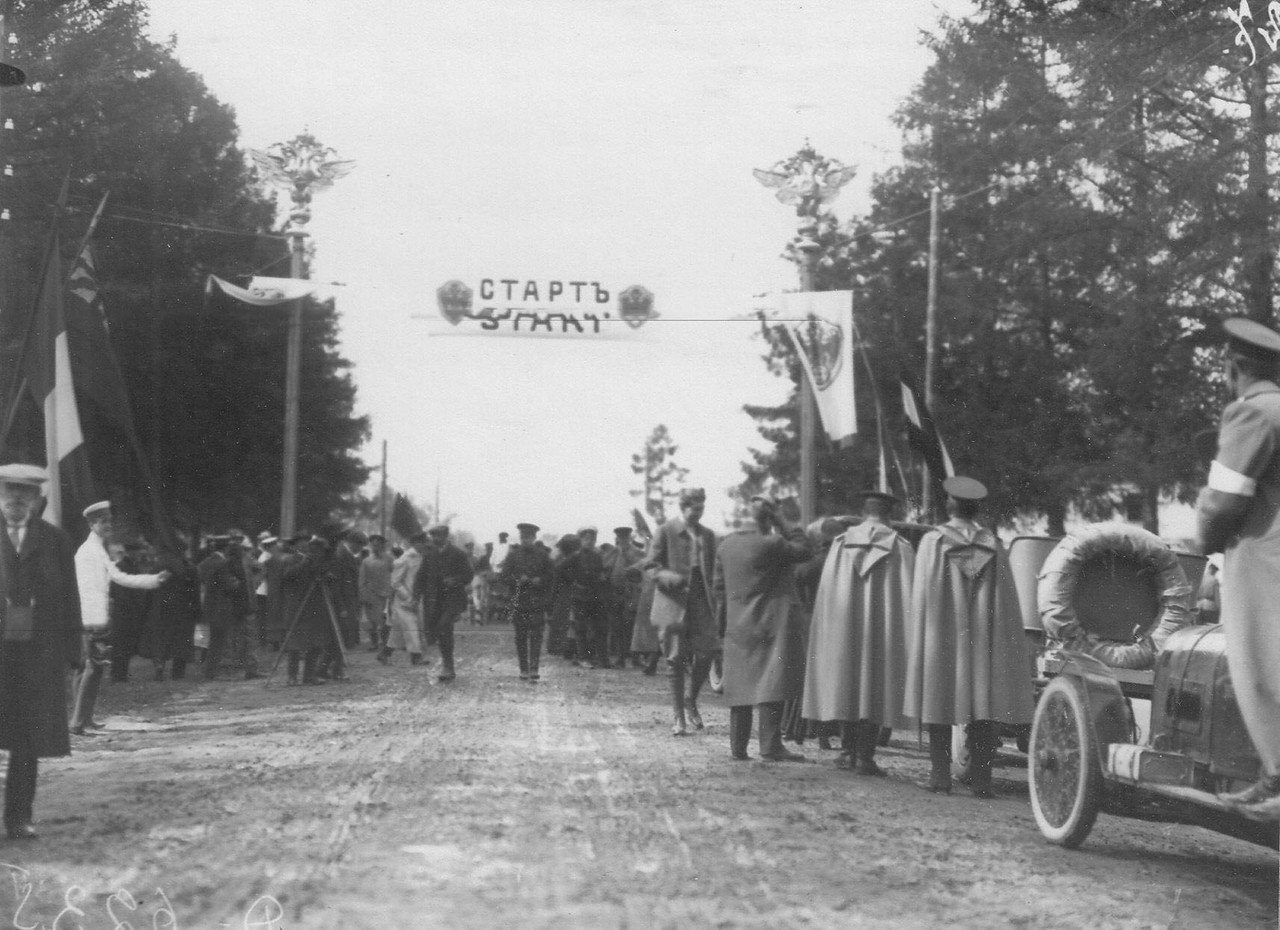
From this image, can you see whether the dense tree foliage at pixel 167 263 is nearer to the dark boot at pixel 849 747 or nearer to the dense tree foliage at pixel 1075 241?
the dark boot at pixel 849 747

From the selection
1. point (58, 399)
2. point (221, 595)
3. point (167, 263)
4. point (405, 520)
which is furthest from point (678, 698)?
point (167, 263)

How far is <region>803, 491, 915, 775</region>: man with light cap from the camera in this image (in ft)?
37.1

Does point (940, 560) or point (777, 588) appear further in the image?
point (777, 588)

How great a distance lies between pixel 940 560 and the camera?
10.5 m

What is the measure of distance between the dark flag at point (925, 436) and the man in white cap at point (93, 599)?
280 inches

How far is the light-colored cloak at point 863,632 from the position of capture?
37.1 ft

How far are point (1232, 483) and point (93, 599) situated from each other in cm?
936

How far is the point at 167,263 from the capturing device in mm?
31578

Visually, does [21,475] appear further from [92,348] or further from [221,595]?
[221,595]

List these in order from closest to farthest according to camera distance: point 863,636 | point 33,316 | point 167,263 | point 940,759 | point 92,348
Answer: point 940,759 < point 863,636 < point 33,316 < point 92,348 < point 167,263

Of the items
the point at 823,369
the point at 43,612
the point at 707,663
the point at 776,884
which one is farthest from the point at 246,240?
the point at 776,884

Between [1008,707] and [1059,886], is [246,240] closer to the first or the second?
[1008,707]

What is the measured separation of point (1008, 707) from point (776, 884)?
3.88 m

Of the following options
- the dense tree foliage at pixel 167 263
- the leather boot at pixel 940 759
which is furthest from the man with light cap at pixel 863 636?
the dense tree foliage at pixel 167 263
